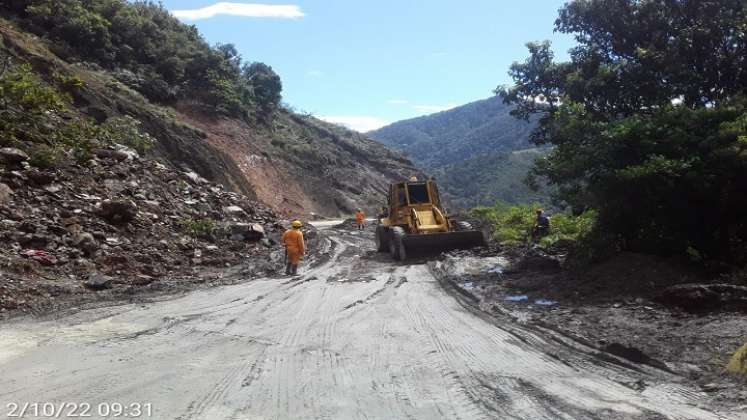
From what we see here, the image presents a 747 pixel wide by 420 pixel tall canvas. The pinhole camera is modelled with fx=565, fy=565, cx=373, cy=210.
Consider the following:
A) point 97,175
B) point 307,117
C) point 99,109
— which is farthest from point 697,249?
point 307,117

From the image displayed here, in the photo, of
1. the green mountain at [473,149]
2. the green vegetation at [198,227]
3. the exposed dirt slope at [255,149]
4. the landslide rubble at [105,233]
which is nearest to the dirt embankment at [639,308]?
the landslide rubble at [105,233]

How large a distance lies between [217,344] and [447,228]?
1109cm

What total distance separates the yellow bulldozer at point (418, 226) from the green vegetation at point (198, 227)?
17.1 feet

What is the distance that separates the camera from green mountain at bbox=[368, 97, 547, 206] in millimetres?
92938

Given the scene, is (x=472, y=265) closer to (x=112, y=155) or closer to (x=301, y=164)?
(x=112, y=155)

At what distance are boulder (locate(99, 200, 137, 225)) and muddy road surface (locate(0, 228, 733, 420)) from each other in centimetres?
494

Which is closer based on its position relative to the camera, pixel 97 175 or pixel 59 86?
pixel 97 175

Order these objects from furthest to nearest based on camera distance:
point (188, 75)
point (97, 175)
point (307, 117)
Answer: point (307, 117) < point (188, 75) < point (97, 175)

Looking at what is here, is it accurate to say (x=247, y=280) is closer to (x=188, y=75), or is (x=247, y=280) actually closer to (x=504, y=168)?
(x=188, y=75)

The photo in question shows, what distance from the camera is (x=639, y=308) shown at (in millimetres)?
7785

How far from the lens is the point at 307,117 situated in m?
71.9

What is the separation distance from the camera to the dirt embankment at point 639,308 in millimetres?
5598

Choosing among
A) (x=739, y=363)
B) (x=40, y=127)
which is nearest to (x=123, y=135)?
(x=40, y=127)

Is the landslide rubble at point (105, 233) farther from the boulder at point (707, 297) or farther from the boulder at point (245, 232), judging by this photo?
the boulder at point (707, 297)
